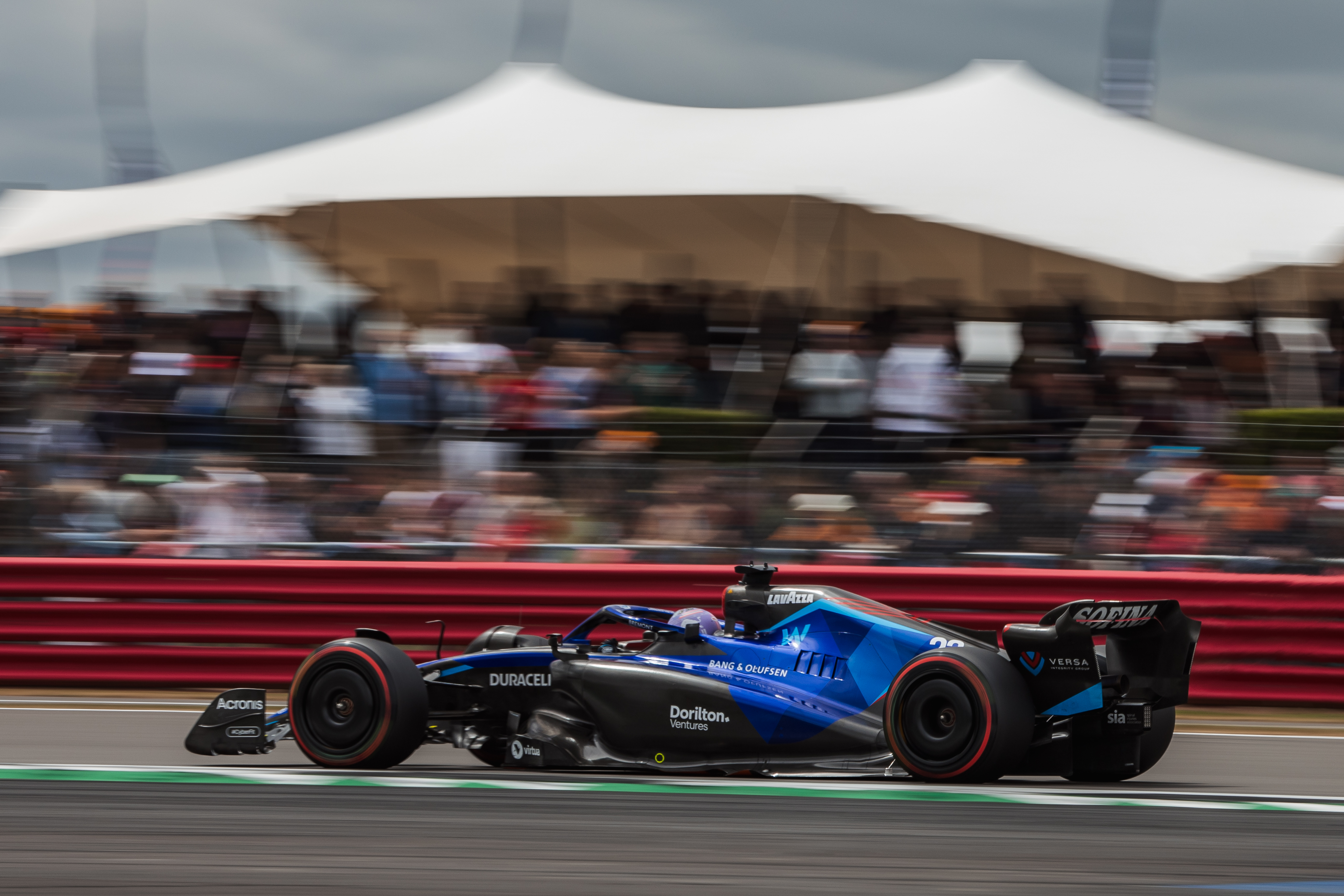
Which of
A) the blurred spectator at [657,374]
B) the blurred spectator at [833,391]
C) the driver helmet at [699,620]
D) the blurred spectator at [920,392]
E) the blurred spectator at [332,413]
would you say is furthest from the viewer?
the blurred spectator at [657,374]

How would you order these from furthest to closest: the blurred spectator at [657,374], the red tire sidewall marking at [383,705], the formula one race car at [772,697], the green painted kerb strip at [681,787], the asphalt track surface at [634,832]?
the blurred spectator at [657,374], the red tire sidewall marking at [383,705], the formula one race car at [772,697], the green painted kerb strip at [681,787], the asphalt track surface at [634,832]

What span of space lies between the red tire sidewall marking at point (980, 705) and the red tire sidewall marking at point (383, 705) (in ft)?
6.54

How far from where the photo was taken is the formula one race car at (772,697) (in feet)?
19.4

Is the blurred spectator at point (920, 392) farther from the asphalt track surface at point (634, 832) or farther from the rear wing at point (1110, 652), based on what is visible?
the rear wing at point (1110, 652)

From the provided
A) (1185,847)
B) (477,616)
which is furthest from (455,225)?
(1185,847)

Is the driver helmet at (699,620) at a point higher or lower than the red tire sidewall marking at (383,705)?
higher

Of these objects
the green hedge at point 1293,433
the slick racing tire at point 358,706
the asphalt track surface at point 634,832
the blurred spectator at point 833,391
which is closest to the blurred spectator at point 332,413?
the blurred spectator at point 833,391

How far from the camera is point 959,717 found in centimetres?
581

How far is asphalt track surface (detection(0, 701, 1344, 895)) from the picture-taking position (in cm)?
428

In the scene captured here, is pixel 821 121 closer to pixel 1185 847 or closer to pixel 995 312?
pixel 995 312

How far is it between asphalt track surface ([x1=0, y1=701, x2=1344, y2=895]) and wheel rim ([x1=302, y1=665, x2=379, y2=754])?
0.17 metres

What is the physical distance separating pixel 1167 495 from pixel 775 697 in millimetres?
3883

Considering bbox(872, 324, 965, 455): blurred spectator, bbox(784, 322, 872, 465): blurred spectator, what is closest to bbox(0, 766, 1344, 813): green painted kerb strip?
bbox(784, 322, 872, 465): blurred spectator

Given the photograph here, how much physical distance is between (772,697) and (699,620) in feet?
1.81
